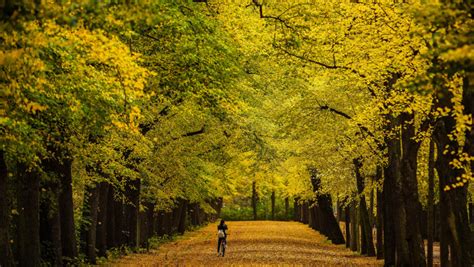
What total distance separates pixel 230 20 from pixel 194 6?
9.73 feet

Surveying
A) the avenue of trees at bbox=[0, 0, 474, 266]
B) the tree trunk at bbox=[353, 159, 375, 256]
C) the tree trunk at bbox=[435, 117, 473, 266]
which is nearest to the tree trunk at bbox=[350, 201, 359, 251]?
the avenue of trees at bbox=[0, 0, 474, 266]

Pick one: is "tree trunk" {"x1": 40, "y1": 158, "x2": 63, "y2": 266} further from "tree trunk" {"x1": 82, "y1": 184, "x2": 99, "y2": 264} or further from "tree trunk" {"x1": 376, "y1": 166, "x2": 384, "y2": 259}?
"tree trunk" {"x1": 376, "y1": 166, "x2": 384, "y2": 259}

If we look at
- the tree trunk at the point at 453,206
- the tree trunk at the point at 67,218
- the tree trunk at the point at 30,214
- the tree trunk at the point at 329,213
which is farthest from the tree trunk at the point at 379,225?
the tree trunk at the point at 30,214

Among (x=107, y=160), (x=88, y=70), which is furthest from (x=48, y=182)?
(x=88, y=70)

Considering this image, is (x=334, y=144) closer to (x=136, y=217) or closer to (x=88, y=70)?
(x=136, y=217)

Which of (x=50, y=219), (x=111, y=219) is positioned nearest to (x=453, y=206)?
(x=50, y=219)

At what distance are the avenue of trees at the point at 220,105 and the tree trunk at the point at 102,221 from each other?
0.07 meters

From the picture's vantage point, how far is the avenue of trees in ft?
43.5

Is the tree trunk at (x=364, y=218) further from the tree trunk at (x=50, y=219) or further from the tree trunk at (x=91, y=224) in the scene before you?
the tree trunk at (x=50, y=219)

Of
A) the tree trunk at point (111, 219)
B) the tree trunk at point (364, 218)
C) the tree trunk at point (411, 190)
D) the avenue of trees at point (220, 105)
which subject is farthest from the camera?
the tree trunk at point (364, 218)

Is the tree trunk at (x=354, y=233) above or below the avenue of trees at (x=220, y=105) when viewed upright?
below

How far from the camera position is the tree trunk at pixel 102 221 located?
36781 mm

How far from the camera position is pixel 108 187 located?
38344mm

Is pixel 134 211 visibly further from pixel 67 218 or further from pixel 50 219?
pixel 50 219
